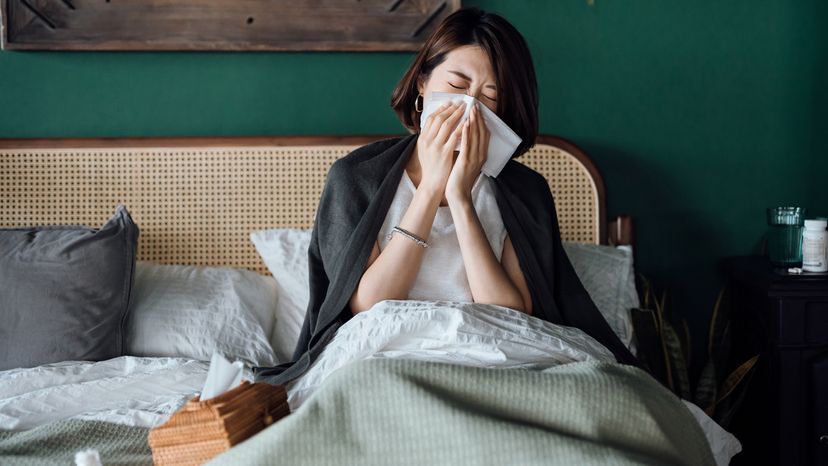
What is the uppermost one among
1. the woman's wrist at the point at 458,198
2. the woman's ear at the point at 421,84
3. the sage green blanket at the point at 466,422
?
the woman's ear at the point at 421,84

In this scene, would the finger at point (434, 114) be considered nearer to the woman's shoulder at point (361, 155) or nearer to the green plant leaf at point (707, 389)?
the woman's shoulder at point (361, 155)

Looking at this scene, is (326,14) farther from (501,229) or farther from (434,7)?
(501,229)

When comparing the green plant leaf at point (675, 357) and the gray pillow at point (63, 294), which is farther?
the green plant leaf at point (675, 357)

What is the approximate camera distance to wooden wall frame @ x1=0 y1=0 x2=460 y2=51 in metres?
2.05

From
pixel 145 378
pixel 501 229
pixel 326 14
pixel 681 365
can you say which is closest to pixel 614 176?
pixel 681 365

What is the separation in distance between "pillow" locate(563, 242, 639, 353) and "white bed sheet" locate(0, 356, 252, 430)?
0.86 meters

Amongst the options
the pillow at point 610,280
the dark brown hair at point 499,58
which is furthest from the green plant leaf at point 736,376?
the dark brown hair at point 499,58

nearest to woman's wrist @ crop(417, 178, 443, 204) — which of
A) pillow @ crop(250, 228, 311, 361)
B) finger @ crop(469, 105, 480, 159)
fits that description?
finger @ crop(469, 105, 480, 159)

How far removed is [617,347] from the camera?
1.54 m

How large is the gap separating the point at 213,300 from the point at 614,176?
3.95ft

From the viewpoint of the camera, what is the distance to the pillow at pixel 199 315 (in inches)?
66.4

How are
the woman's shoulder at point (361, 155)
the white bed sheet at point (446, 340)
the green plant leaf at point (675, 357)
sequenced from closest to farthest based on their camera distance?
the white bed sheet at point (446, 340) < the woman's shoulder at point (361, 155) < the green plant leaf at point (675, 357)

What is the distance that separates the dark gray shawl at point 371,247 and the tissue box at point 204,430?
1.32 feet

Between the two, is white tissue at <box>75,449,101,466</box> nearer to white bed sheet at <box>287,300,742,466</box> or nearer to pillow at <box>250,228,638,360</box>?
white bed sheet at <box>287,300,742,466</box>
